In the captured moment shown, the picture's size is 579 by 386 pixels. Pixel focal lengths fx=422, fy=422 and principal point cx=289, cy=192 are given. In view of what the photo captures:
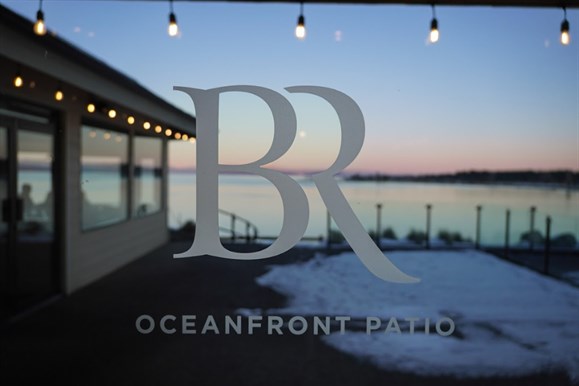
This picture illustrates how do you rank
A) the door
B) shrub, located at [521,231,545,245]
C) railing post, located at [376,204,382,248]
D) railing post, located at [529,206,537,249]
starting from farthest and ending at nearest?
1. shrub, located at [521,231,545,245]
2. railing post, located at [529,206,537,249]
3. the door
4. railing post, located at [376,204,382,248]

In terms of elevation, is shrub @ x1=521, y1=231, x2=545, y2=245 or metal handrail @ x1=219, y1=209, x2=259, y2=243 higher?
metal handrail @ x1=219, y1=209, x2=259, y2=243

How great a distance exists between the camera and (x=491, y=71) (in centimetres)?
304

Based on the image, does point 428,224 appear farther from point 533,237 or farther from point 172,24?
point 172,24

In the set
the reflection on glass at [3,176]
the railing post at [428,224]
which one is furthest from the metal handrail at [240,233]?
the reflection on glass at [3,176]

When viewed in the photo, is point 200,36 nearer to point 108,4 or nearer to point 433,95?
point 108,4

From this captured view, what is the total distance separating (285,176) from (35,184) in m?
2.59

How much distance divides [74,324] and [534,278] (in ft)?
14.3

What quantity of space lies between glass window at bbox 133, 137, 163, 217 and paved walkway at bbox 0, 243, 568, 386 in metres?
2.28

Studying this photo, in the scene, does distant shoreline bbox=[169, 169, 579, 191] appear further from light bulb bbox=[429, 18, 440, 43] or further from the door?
the door

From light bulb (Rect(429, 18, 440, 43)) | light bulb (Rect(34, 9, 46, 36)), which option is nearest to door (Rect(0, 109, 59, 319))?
light bulb (Rect(34, 9, 46, 36))

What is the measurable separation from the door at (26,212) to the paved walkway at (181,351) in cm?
30

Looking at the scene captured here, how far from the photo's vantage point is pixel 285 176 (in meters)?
2.62

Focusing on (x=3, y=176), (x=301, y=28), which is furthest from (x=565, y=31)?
(x=3, y=176)

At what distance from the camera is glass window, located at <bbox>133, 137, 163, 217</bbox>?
5734mm
